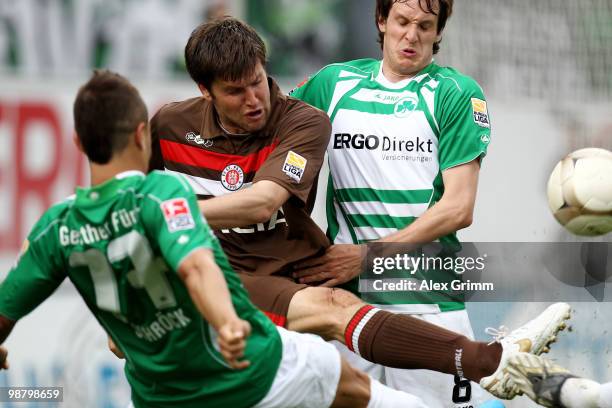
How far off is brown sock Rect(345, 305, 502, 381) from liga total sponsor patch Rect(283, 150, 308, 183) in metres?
0.67

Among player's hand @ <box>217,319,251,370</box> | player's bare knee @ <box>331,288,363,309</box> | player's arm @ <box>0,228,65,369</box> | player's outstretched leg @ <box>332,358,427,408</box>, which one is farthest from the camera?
player's bare knee @ <box>331,288,363,309</box>

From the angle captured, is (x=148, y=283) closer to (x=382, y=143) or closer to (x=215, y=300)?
(x=215, y=300)

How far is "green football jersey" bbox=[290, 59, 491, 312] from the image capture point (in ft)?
17.8

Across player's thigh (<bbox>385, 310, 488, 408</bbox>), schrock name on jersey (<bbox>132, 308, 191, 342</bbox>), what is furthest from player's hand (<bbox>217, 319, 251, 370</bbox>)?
player's thigh (<bbox>385, 310, 488, 408</bbox>)

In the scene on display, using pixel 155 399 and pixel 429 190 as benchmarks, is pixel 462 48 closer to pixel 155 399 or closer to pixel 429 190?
pixel 429 190

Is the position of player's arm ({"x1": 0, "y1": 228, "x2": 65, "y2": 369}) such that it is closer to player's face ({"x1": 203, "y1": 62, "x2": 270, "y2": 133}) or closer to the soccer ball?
player's face ({"x1": 203, "y1": 62, "x2": 270, "y2": 133})

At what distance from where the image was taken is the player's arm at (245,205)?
4.74 meters

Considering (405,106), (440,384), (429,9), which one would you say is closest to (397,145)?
(405,106)

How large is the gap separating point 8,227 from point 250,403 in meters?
3.84

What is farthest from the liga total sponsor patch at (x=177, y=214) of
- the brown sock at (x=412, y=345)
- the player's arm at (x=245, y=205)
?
the brown sock at (x=412, y=345)

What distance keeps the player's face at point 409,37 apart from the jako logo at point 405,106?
0.14 metres

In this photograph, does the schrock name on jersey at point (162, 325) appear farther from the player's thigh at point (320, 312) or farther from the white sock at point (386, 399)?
the player's thigh at point (320, 312)

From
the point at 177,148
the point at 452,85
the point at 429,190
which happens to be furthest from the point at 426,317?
the point at 177,148

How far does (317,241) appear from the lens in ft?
17.0
